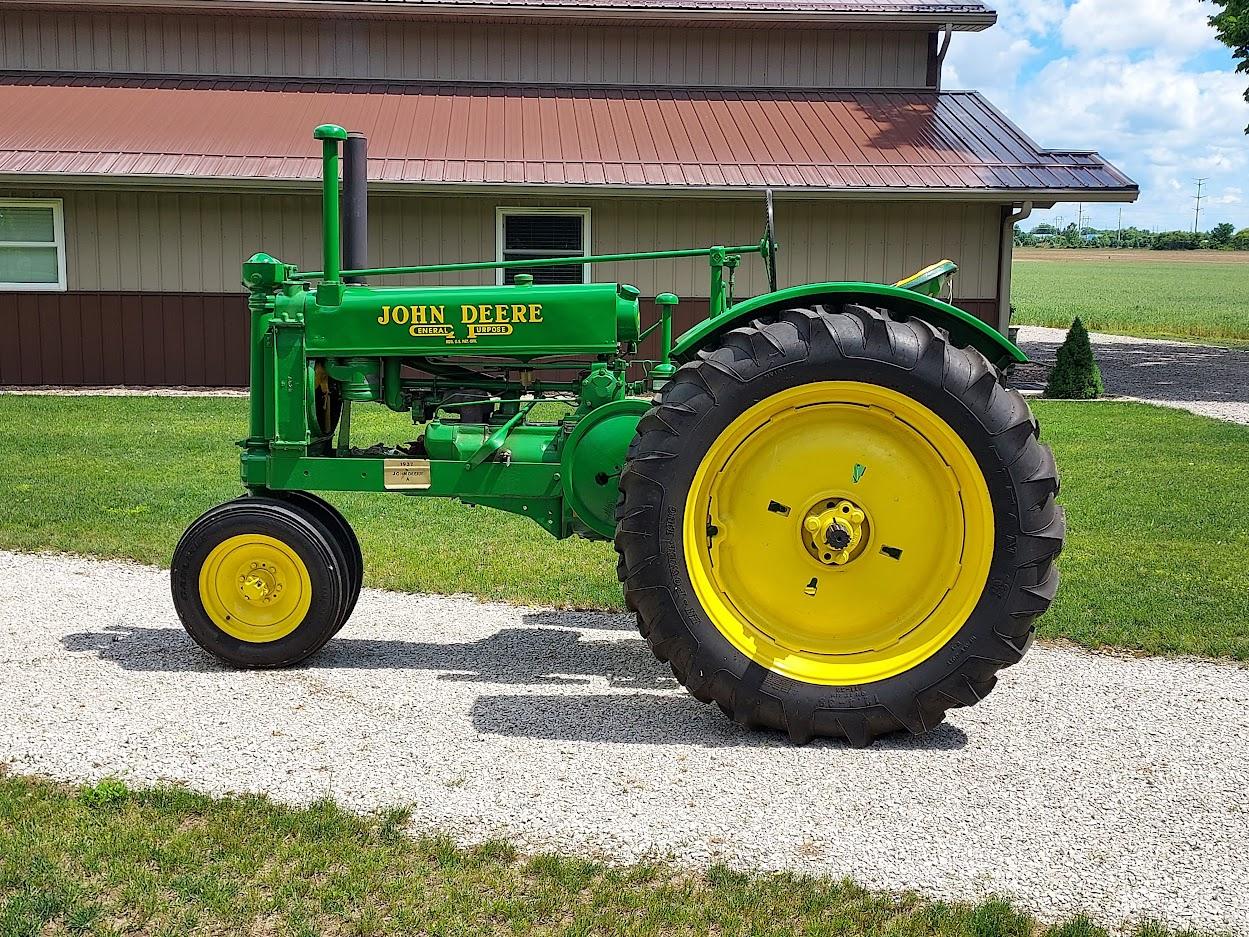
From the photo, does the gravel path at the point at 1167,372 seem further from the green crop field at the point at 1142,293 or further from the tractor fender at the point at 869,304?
the tractor fender at the point at 869,304

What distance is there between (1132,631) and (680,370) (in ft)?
9.23

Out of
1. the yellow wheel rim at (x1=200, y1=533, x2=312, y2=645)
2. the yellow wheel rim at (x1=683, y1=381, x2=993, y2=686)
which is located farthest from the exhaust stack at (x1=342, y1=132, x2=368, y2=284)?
the yellow wheel rim at (x1=683, y1=381, x2=993, y2=686)

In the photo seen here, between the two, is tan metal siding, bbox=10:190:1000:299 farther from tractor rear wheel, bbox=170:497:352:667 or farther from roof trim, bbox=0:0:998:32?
tractor rear wheel, bbox=170:497:352:667

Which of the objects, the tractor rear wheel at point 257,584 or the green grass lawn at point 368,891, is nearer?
the green grass lawn at point 368,891

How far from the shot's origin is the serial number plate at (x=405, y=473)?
5.16 m

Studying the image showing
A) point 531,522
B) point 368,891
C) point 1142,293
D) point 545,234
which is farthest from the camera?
point 1142,293

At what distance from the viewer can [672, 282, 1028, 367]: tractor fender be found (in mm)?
4484

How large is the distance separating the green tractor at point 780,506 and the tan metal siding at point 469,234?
10876mm

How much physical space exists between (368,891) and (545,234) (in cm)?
1341

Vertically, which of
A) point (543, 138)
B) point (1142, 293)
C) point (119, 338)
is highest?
point (543, 138)

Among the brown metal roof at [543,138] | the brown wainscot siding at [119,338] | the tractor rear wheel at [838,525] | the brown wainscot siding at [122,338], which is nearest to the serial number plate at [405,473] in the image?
the tractor rear wheel at [838,525]

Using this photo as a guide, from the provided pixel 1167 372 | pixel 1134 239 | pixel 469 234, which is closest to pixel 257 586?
pixel 469 234

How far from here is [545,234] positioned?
52.6 ft

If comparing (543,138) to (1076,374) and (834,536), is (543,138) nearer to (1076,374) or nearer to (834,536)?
(1076,374)
